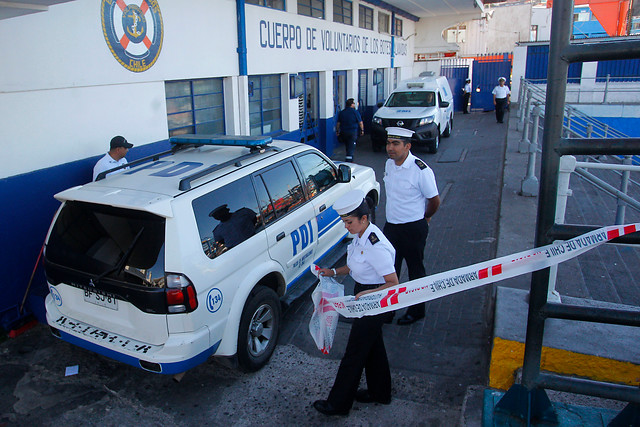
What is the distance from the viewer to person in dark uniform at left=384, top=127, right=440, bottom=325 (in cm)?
490

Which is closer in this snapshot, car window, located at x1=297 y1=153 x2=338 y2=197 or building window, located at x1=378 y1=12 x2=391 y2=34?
car window, located at x1=297 y1=153 x2=338 y2=197

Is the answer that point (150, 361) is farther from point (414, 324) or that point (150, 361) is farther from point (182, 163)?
point (414, 324)

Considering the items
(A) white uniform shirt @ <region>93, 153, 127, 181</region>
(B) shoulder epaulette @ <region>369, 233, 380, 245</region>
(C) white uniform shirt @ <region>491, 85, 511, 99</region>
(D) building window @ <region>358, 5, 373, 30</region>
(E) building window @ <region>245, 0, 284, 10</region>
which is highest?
(D) building window @ <region>358, 5, 373, 30</region>

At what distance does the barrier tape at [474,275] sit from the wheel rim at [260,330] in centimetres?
99

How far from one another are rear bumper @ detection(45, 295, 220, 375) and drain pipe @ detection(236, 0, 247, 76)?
271 inches

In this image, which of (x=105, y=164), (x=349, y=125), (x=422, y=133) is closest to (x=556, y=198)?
(x=105, y=164)

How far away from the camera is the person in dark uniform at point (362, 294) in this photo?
141 inches

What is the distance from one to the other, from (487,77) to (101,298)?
24843 millimetres

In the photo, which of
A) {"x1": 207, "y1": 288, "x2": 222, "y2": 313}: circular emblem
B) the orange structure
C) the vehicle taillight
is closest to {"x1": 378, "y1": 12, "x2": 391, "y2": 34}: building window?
{"x1": 207, "y1": 288, "x2": 222, "y2": 313}: circular emblem

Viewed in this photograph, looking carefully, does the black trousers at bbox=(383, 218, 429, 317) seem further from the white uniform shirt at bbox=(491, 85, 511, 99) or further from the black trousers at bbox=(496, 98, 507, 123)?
the black trousers at bbox=(496, 98, 507, 123)

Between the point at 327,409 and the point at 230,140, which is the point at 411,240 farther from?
the point at 230,140

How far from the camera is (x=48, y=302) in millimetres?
4453

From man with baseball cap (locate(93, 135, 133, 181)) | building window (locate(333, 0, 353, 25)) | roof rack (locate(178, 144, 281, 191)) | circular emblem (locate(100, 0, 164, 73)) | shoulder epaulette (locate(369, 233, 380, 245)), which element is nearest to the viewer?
shoulder epaulette (locate(369, 233, 380, 245))

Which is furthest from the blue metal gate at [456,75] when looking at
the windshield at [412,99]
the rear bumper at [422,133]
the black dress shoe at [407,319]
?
the black dress shoe at [407,319]
